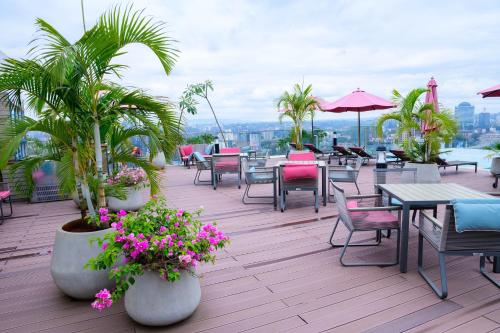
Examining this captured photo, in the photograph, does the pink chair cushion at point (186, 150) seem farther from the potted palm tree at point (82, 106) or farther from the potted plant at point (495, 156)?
the potted palm tree at point (82, 106)

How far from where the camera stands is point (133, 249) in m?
2.15

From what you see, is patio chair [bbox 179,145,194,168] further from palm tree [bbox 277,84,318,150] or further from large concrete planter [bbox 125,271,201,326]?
large concrete planter [bbox 125,271,201,326]

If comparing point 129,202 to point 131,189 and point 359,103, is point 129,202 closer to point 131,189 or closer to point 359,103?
point 131,189

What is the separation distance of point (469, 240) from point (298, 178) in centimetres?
300

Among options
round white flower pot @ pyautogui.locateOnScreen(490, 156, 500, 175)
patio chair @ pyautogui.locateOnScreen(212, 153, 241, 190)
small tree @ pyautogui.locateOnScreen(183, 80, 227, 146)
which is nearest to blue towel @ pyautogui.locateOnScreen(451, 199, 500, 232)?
patio chair @ pyautogui.locateOnScreen(212, 153, 241, 190)

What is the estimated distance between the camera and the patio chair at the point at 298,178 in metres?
5.33

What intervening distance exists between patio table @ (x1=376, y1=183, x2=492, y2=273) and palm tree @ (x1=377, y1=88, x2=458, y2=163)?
10.3 ft

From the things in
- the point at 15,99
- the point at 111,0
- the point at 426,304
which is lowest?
the point at 426,304

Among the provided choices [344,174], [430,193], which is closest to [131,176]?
[344,174]

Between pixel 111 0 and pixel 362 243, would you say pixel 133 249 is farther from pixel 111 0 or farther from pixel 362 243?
pixel 362 243

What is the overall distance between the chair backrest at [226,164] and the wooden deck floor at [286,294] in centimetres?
296

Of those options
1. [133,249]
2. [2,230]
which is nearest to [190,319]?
[133,249]

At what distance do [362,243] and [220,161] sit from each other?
4133mm

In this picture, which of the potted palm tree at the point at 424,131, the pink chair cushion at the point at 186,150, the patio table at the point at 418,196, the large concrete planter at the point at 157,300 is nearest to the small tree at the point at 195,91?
the pink chair cushion at the point at 186,150
